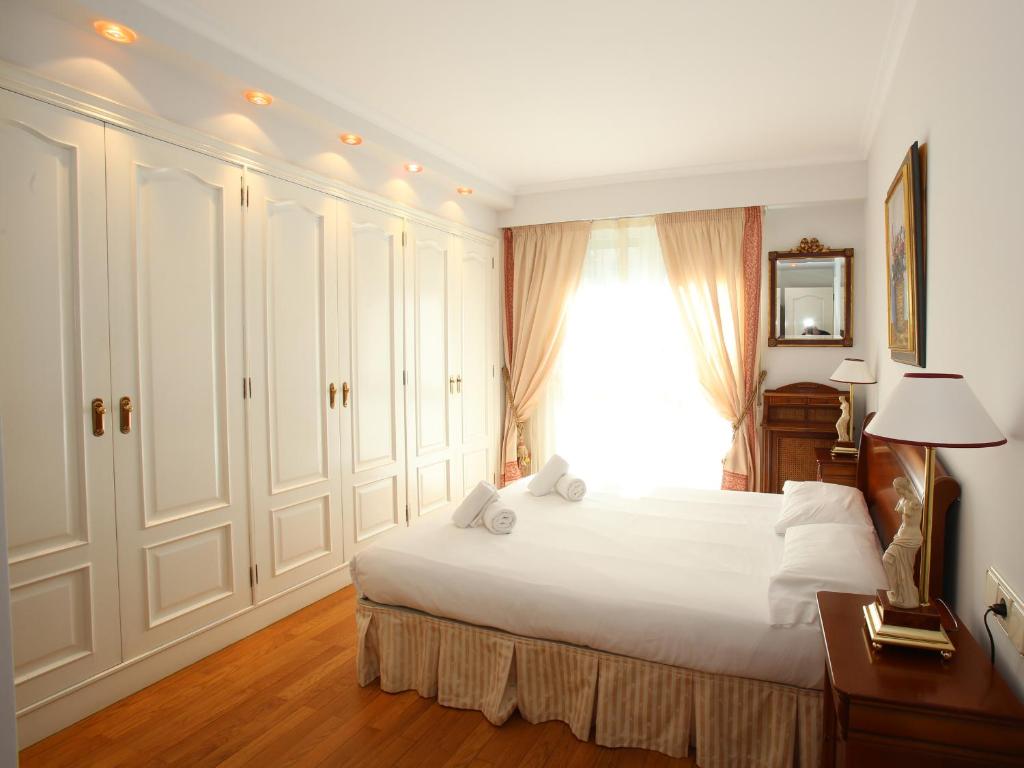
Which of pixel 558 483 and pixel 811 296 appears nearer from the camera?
pixel 558 483

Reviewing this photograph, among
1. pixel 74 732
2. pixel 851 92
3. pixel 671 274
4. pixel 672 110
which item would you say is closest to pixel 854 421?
pixel 671 274

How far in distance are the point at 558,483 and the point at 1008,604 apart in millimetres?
2374

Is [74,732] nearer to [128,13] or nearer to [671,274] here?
[128,13]

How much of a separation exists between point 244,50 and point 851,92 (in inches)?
121

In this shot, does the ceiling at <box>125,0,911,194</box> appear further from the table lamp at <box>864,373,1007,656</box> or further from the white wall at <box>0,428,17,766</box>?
the white wall at <box>0,428,17,766</box>

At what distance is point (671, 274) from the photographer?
4984 mm

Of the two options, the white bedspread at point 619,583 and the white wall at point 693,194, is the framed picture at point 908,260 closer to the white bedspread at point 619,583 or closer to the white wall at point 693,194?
the white bedspread at point 619,583

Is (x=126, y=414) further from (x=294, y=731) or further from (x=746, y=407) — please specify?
(x=746, y=407)

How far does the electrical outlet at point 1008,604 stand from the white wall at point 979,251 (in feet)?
0.08

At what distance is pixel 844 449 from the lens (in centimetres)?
395

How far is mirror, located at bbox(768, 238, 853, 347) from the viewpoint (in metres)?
4.63

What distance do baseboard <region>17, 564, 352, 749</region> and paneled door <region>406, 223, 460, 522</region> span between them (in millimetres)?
1122

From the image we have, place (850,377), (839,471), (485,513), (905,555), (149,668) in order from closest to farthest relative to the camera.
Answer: (905,555) → (149,668) → (485,513) → (839,471) → (850,377)

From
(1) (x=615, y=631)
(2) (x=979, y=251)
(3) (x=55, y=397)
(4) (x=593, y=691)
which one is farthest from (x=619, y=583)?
(3) (x=55, y=397)
